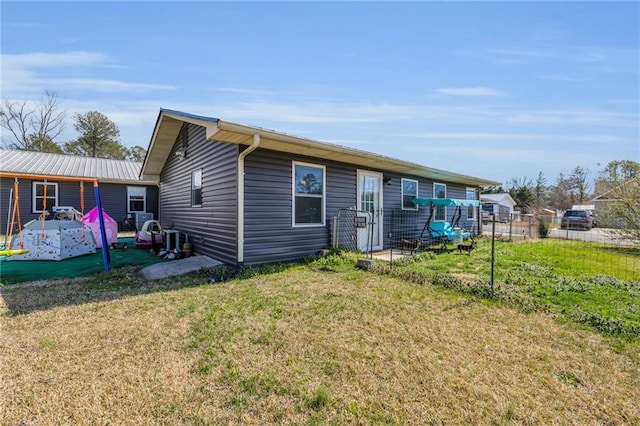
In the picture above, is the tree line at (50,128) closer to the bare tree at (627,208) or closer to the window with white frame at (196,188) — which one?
the window with white frame at (196,188)

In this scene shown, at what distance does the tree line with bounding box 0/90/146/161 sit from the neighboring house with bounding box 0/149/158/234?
14.5 metres

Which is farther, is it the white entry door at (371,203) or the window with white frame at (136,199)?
the window with white frame at (136,199)

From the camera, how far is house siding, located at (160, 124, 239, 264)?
618 cm

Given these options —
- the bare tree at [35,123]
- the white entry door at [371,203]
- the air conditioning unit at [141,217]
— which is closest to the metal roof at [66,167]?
the air conditioning unit at [141,217]

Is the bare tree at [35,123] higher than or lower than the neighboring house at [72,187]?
higher

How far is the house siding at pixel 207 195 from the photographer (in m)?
6.18

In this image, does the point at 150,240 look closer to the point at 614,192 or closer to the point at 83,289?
the point at 83,289

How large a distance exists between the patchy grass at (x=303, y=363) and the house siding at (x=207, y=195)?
2.28m

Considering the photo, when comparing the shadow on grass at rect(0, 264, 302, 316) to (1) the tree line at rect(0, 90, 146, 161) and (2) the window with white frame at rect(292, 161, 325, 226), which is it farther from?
(1) the tree line at rect(0, 90, 146, 161)

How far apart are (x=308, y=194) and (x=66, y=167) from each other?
13440 millimetres

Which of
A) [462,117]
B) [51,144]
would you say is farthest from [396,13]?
[51,144]

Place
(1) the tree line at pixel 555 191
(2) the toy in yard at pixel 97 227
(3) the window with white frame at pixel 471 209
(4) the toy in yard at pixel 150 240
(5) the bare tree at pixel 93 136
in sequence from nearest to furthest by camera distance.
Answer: (2) the toy in yard at pixel 97 227
(4) the toy in yard at pixel 150 240
(3) the window with white frame at pixel 471 209
(5) the bare tree at pixel 93 136
(1) the tree line at pixel 555 191

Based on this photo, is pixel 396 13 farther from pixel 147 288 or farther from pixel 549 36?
pixel 147 288

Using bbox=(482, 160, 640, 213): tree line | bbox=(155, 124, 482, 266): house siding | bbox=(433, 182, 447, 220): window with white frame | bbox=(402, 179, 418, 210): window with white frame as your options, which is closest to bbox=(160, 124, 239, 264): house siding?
bbox=(155, 124, 482, 266): house siding
